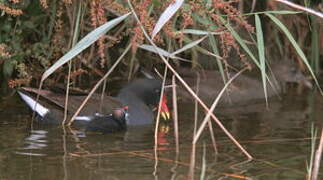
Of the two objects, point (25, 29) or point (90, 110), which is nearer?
point (90, 110)

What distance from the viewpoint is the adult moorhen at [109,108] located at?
6.02 m

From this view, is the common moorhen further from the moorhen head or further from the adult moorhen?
the adult moorhen

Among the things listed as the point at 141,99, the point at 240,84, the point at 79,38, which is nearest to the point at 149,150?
the point at 141,99

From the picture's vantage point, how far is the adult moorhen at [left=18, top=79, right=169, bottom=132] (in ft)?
19.7

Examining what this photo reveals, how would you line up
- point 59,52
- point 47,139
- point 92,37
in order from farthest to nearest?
point 59,52, point 47,139, point 92,37

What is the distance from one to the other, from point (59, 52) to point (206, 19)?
2.06m

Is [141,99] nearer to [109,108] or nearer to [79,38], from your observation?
[109,108]

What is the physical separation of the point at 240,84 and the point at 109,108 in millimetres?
2324

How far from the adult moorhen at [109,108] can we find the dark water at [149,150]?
0.43 feet

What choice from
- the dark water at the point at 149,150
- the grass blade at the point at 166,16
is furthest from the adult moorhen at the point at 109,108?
the grass blade at the point at 166,16

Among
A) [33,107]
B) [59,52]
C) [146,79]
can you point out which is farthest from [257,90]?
[33,107]

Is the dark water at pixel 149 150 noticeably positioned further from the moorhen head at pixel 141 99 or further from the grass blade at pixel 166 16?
the grass blade at pixel 166 16

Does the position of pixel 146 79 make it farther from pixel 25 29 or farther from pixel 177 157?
pixel 177 157

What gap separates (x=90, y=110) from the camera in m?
6.23
